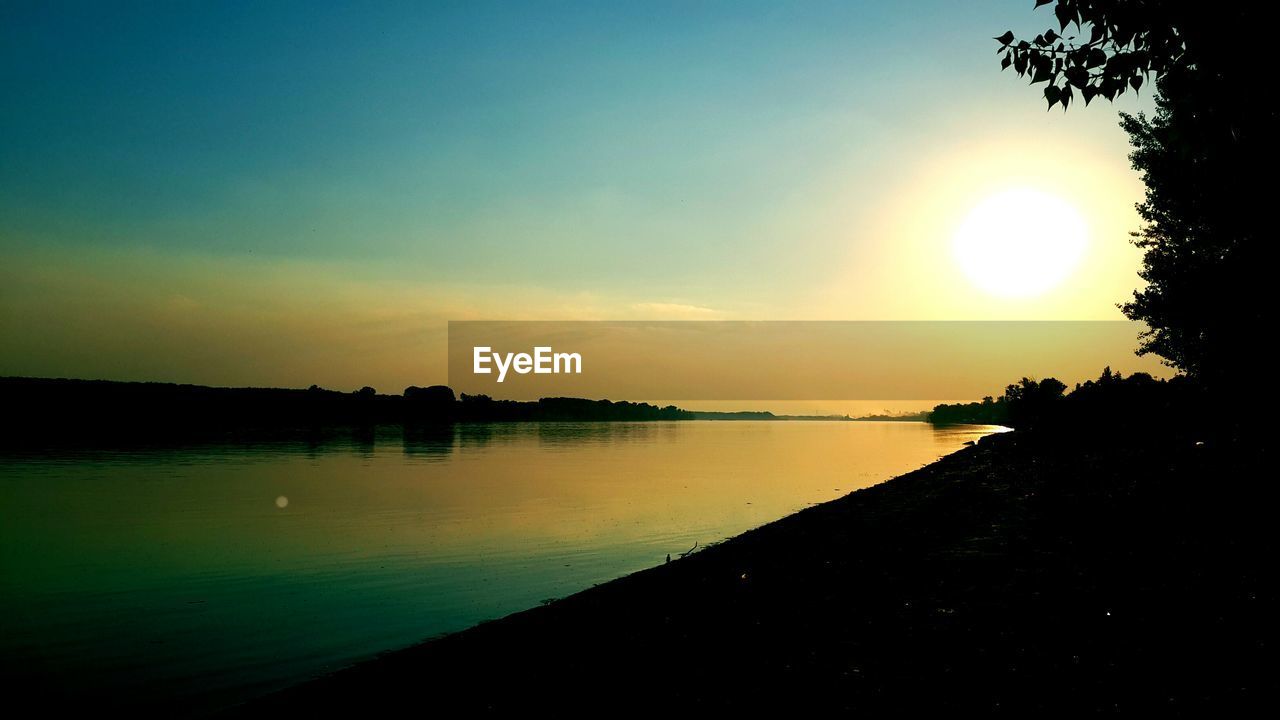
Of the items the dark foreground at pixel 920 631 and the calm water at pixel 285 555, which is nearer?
the dark foreground at pixel 920 631

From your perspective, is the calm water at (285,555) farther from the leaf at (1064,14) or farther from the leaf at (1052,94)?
the leaf at (1064,14)

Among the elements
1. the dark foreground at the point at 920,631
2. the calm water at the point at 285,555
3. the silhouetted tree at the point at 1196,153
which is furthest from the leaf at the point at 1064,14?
the calm water at the point at 285,555

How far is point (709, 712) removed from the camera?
8297 millimetres

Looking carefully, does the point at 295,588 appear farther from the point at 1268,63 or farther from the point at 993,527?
the point at 1268,63

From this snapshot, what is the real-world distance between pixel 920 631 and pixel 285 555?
2531cm

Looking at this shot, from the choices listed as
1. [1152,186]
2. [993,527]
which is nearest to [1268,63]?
[993,527]

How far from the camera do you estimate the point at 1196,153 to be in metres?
11.3

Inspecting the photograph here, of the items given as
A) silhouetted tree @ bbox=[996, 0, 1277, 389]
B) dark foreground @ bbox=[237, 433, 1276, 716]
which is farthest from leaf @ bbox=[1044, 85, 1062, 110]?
dark foreground @ bbox=[237, 433, 1276, 716]

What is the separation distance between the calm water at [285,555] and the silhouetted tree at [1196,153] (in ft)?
56.6

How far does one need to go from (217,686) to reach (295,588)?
859 centimetres

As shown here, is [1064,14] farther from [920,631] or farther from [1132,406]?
[1132,406]

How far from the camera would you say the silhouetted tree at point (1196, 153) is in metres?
8.87

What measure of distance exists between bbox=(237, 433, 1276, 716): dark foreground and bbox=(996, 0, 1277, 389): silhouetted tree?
6569 mm

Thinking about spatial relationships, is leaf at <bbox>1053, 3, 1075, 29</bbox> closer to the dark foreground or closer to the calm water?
the dark foreground
